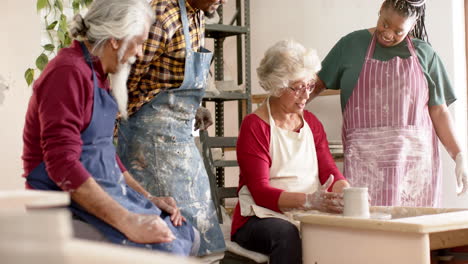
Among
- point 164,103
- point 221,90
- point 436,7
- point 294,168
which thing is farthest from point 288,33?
point 164,103

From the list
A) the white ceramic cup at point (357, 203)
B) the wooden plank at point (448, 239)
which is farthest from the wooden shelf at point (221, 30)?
the wooden plank at point (448, 239)

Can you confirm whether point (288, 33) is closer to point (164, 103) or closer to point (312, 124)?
point (312, 124)

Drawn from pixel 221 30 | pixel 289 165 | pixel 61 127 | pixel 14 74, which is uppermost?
pixel 221 30

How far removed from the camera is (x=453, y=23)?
3160 mm

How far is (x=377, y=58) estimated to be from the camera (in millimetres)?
2787

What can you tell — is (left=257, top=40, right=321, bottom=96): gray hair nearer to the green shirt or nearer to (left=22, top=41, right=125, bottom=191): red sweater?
the green shirt

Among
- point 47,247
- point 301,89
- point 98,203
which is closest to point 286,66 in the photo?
point 301,89

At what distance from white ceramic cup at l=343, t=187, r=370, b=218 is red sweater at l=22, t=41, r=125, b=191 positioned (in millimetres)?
937

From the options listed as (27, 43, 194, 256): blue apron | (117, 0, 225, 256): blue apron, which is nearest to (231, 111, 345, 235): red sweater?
(117, 0, 225, 256): blue apron

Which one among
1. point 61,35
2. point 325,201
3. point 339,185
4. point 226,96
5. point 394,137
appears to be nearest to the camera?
point 325,201

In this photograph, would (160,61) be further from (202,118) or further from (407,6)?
(407,6)

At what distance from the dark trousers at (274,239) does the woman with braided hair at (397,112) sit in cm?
55

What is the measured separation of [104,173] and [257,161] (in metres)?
0.86

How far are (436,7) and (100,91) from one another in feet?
6.81
